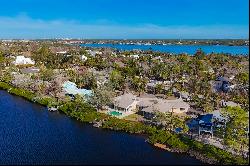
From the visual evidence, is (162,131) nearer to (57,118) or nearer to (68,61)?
(57,118)

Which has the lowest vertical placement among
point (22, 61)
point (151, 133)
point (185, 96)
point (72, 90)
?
point (151, 133)

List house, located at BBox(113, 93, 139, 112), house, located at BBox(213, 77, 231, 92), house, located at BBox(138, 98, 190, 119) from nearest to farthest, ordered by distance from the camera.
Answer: house, located at BBox(138, 98, 190, 119) → house, located at BBox(113, 93, 139, 112) → house, located at BBox(213, 77, 231, 92)

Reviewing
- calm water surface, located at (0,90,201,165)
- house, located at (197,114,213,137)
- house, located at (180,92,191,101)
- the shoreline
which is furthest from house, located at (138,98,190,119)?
calm water surface, located at (0,90,201,165)

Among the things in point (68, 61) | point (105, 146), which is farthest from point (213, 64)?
point (105, 146)

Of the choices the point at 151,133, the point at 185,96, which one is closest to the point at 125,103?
the point at 185,96

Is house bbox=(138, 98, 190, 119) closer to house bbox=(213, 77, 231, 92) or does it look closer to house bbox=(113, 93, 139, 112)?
house bbox=(113, 93, 139, 112)

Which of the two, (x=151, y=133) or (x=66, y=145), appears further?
(x=151, y=133)

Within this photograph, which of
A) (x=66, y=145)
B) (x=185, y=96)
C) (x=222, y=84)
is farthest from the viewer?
(x=222, y=84)

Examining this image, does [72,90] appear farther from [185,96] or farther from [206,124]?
[206,124]
